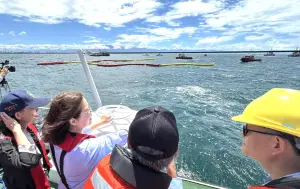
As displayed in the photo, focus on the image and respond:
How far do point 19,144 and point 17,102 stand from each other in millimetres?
325

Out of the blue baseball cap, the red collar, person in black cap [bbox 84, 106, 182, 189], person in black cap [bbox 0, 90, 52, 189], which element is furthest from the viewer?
the blue baseball cap

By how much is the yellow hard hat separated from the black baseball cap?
0.37 m

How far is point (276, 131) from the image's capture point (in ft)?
3.07

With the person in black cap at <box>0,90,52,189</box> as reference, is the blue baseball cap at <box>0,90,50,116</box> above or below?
above

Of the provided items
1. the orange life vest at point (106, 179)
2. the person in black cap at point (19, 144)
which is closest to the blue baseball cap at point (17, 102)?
the person in black cap at point (19, 144)

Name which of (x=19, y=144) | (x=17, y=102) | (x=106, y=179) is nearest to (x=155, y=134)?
(x=106, y=179)

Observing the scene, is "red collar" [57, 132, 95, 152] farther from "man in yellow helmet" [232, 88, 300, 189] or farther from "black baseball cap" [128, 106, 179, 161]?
"man in yellow helmet" [232, 88, 300, 189]

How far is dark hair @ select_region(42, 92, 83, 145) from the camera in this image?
1270 mm

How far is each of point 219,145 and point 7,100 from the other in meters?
5.62

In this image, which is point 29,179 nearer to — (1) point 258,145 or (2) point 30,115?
(2) point 30,115

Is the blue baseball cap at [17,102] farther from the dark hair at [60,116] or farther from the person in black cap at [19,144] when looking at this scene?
the dark hair at [60,116]

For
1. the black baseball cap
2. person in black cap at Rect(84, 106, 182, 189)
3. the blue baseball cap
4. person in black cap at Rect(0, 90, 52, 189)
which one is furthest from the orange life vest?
the blue baseball cap

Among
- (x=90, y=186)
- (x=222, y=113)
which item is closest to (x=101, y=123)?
(x=90, y=186)

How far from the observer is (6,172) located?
5.04ft
